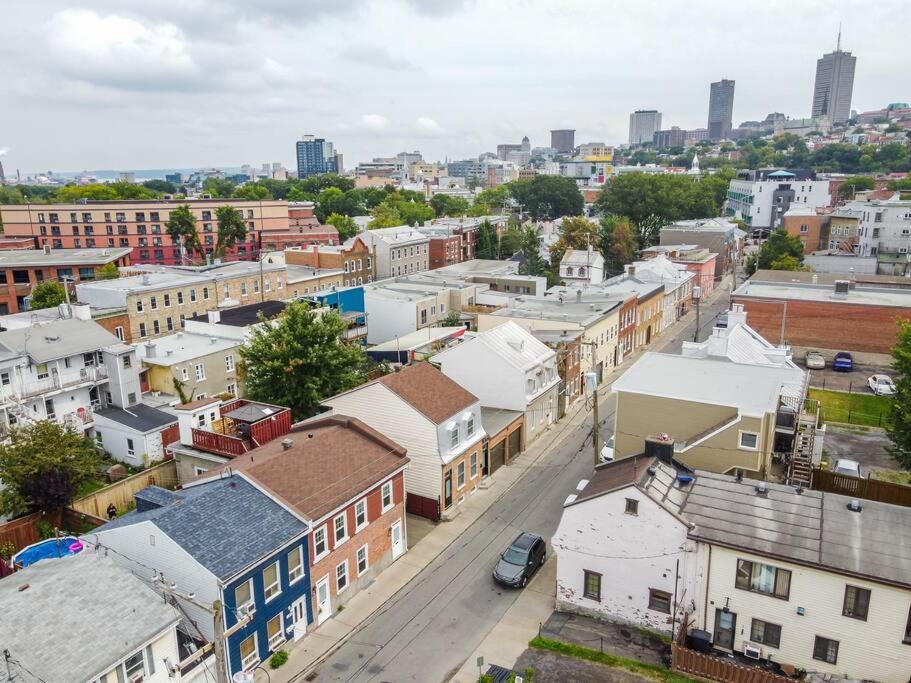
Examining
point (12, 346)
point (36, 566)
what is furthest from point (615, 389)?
point (12, 346)

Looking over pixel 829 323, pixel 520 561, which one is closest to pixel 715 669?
pixel 520 561

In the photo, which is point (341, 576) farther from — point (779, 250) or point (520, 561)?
point (779, 250)

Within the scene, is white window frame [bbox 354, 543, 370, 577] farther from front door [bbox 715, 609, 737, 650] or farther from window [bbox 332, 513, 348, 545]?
front door [bbox 715, 609, 737, 650]

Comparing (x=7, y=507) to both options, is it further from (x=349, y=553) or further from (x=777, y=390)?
(x=777, y=390)

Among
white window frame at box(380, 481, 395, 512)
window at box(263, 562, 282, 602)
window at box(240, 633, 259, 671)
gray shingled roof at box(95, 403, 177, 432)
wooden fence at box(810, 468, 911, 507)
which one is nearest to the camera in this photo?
window at box(240, 633, 259, 671)

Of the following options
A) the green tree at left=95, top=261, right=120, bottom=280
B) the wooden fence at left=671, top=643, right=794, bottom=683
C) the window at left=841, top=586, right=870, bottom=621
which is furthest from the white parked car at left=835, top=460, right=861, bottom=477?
the green tree at left=95, top=261, right=120, bottom=280
